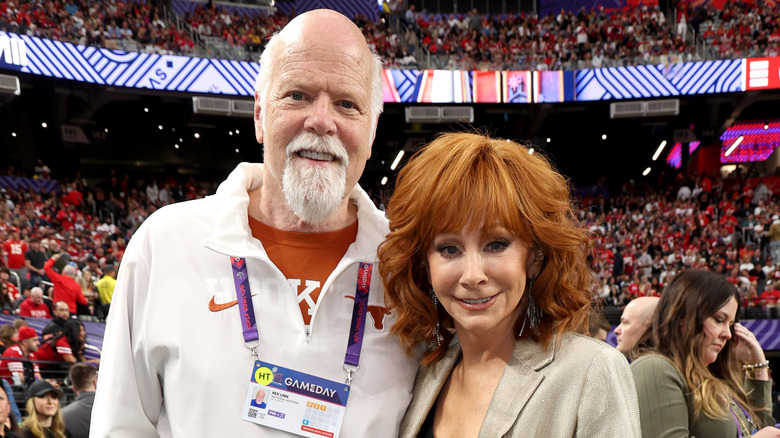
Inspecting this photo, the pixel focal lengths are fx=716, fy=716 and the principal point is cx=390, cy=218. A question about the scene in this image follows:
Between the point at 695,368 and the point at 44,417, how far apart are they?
4.02 m

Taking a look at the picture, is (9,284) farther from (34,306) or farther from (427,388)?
(427,388)

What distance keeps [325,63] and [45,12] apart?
612 inches

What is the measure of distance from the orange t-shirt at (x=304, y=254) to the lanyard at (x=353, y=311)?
99mm

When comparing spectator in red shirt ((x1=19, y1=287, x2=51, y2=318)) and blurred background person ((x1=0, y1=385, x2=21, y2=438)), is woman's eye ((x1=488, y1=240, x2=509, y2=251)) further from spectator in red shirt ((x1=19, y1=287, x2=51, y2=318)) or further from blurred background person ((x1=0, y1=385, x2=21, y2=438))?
spectator in red shirt ((x1=19, y1=287, x2=51, y2=318))

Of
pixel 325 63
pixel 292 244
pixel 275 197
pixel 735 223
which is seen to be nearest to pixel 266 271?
pixel 292 244

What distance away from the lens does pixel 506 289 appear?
1.62 m

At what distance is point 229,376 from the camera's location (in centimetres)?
170

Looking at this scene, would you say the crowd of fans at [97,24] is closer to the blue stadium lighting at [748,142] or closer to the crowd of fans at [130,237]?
the crowd of fans at [130,237]

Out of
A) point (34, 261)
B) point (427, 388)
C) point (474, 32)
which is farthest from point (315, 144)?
point (474, 32)

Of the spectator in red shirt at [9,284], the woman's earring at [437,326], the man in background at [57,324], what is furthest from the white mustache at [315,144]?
the spectator in red shirt at [9,284]

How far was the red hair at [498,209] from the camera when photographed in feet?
5.24

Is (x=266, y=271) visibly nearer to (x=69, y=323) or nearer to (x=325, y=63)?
(x=325, y=63)

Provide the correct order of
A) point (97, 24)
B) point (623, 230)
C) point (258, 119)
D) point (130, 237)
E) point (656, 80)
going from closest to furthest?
point (258, 119), point (130, 237), point (97, 24), point (656, 80), point (623, 230)

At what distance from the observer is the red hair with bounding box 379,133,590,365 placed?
5.24 ft
